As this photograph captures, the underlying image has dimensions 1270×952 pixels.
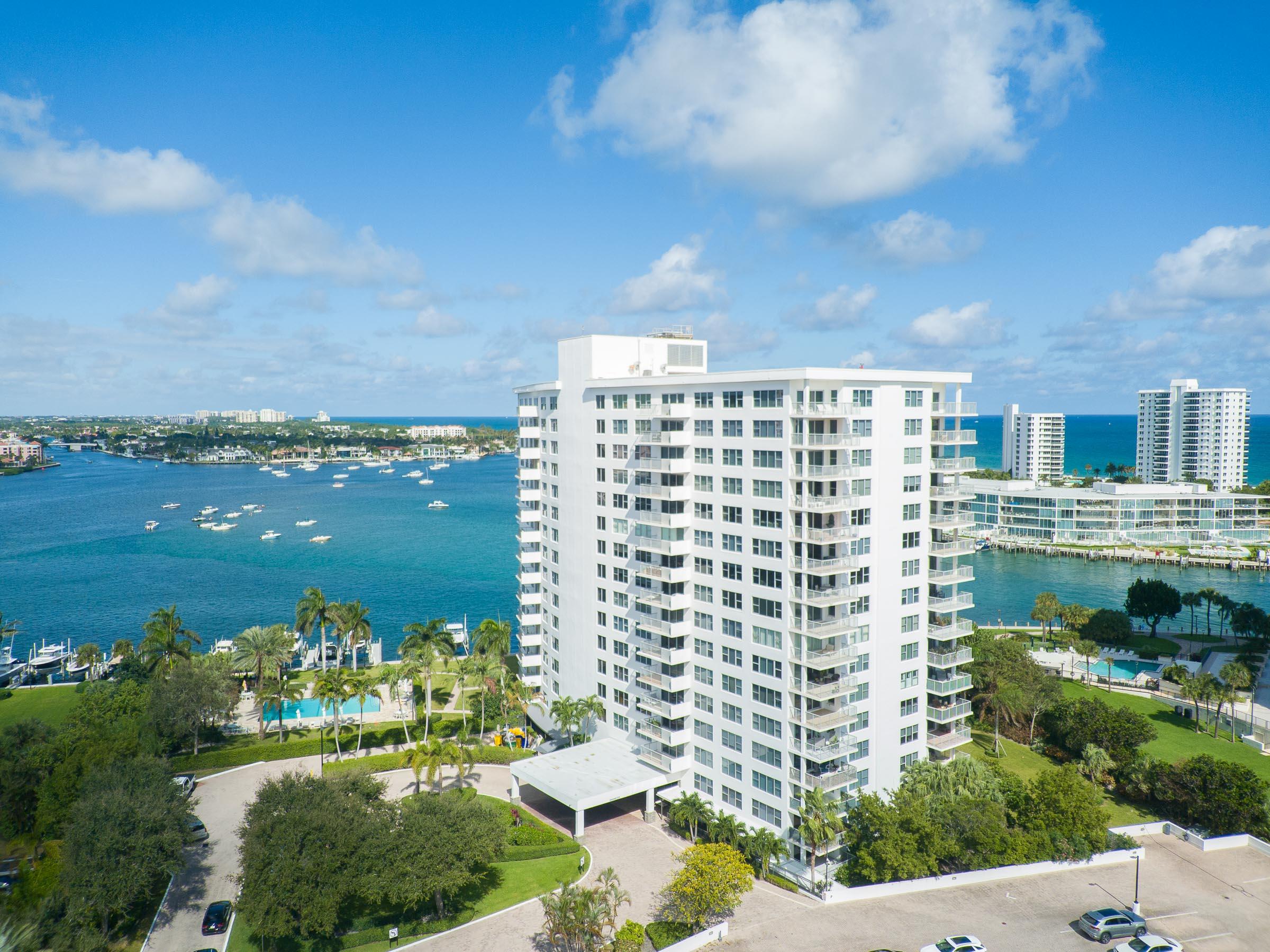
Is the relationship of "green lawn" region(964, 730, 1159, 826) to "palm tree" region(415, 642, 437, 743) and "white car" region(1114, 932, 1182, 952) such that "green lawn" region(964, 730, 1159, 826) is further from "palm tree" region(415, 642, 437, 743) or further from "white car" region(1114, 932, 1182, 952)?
"palm tree" region(415, 642, 437, 743)

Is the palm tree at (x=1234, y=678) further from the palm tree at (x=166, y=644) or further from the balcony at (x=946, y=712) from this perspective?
the palm tree at (x=166, y=644)

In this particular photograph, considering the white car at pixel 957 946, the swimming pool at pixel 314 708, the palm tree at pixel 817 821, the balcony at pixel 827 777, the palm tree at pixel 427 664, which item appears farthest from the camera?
the swimming pool at pixel 314 708

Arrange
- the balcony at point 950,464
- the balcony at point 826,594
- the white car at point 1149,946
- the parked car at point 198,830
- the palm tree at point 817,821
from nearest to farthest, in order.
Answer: the white car at point 1149,946 < the palm tree at point 817,821 < the balcony at point 826,594 < the parked car at point 198,830 < the balcony at point 950,464

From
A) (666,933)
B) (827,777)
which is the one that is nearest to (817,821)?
(827,777)

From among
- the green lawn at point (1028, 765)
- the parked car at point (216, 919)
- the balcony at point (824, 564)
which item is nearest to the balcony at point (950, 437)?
the balcony at point (824, 564)

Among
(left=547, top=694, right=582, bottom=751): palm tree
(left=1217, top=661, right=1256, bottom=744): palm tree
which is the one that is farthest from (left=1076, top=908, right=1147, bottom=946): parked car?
(left=1217, top=661, right=1256, bottom=744): palm tree

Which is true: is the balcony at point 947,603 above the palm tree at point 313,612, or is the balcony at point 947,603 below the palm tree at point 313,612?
above
